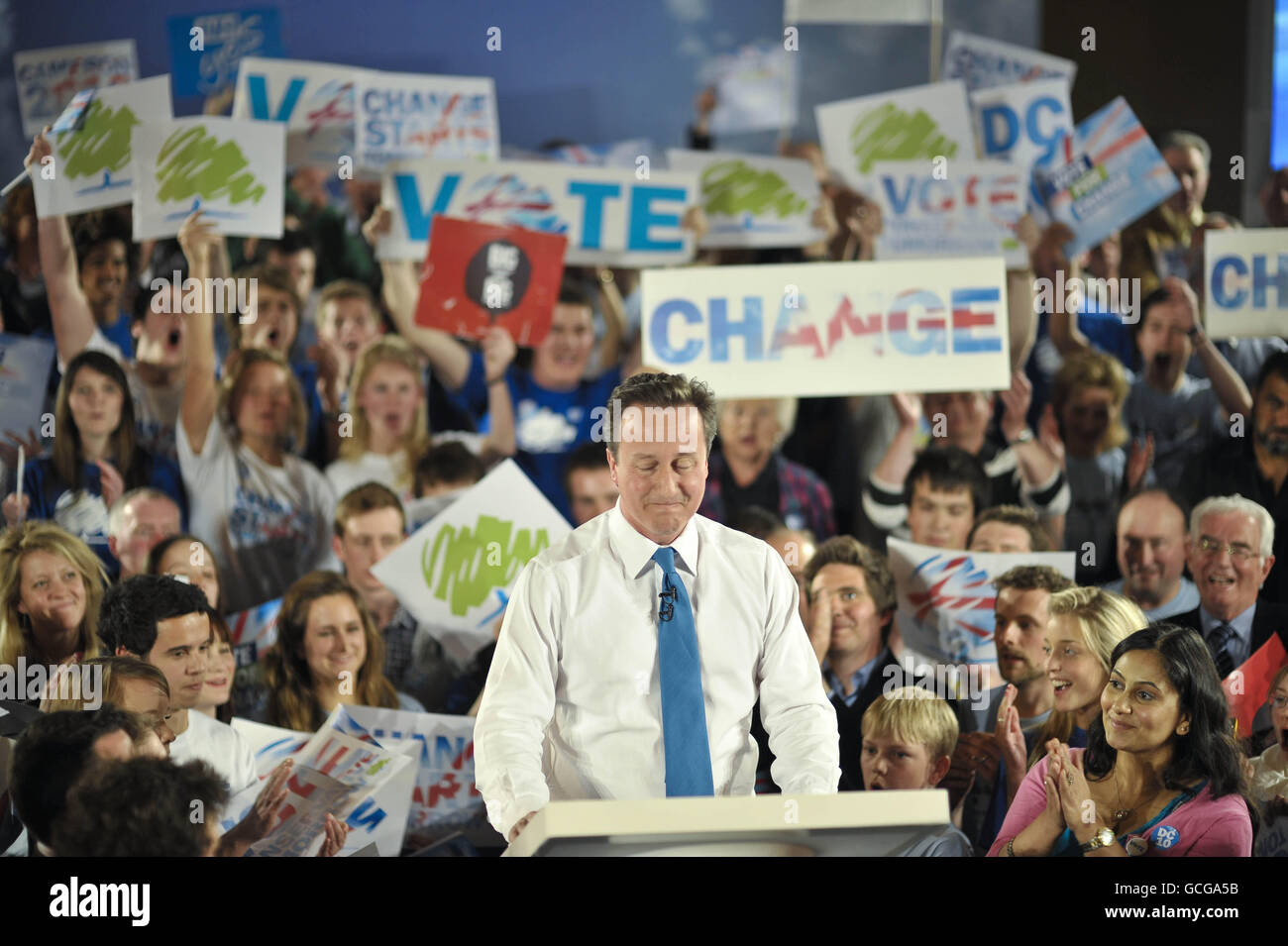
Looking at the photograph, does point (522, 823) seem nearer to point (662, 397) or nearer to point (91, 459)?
point (662, 397)

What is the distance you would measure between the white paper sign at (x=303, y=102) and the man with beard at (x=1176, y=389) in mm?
3050

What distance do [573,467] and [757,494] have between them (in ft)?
2.20

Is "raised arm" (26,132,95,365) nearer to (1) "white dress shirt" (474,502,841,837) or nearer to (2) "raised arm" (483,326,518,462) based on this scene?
(2) "raised arm" (483,326,518,462)

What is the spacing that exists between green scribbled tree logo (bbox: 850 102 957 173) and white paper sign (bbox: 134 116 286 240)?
2198 millimetres

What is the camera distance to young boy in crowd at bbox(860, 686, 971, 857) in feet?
16.3

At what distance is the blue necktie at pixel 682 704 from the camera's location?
3.14m

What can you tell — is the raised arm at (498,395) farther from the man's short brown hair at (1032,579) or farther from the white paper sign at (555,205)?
the man's short brown hair at (1032,579)

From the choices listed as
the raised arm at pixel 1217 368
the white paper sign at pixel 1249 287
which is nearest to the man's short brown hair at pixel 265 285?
the raised arm at pixel 1217 368

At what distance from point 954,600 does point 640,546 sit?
7.34ft

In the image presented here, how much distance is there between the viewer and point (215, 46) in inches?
226

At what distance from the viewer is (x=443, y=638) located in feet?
17.5

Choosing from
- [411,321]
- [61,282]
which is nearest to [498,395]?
[411,321]
